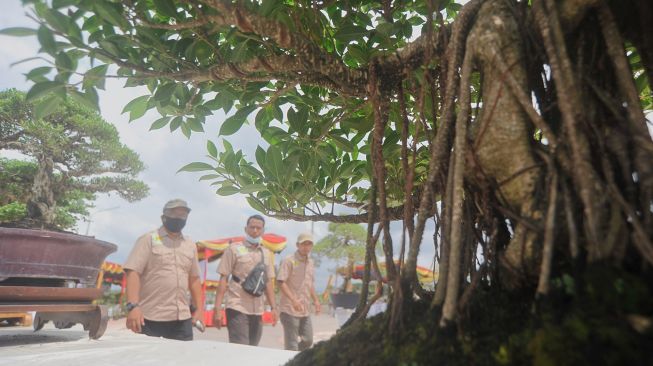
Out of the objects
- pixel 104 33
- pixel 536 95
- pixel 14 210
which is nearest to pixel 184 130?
pixel 104 33

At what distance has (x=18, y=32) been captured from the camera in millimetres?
984

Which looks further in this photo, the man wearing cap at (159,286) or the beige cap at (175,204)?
the beige cap at (175,204)

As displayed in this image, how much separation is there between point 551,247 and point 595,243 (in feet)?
0.23

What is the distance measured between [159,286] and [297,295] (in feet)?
6.50

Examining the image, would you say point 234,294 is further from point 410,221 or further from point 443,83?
point 443,83

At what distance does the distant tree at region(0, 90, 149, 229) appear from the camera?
11164 millimetres

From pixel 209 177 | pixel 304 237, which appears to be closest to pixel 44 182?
pixel 304 237

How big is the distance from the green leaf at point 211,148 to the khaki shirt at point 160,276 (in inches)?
74.1

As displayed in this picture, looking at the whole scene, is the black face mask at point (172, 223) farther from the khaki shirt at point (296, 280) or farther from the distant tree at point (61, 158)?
the distant tree at point (61, 158)

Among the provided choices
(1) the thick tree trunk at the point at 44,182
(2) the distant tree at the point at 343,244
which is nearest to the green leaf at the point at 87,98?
(1) the thick tree trunk at the point at 44,182

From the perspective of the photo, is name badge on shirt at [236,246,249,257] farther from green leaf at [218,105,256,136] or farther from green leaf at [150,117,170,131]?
green leaf at [218,105,256,136]

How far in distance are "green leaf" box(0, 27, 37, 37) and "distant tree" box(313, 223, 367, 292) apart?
21136mm

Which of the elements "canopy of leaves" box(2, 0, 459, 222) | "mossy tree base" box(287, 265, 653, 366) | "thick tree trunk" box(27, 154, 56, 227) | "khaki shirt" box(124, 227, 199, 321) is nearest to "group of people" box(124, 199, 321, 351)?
"khaki shirt" box(124, 227, 199, 321)

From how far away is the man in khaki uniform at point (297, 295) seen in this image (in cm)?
459
